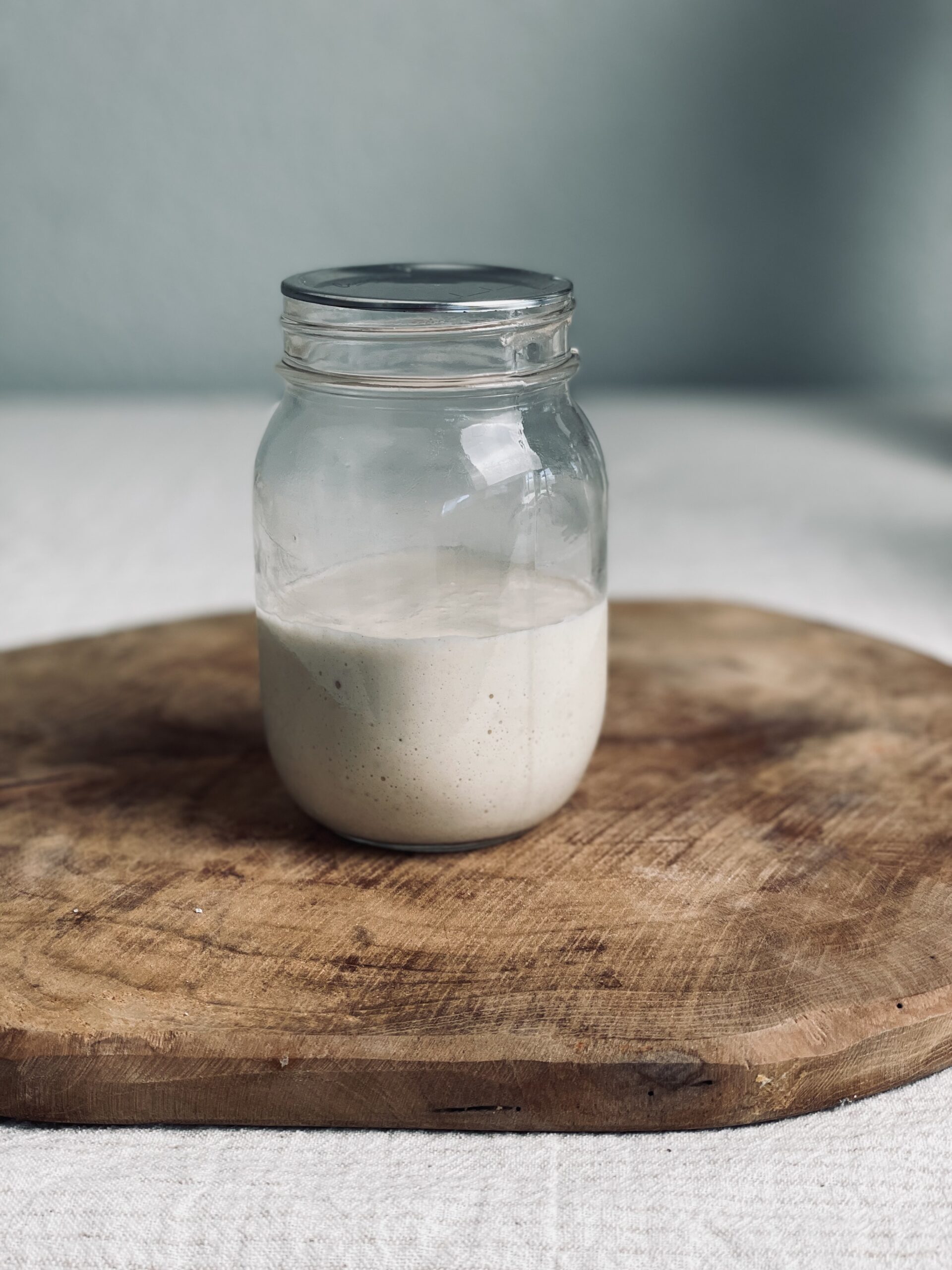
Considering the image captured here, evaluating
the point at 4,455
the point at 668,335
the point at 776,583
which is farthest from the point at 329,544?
the point at 668,335

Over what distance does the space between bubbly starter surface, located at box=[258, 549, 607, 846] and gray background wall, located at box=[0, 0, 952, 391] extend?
1.91m

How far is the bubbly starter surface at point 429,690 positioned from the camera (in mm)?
724

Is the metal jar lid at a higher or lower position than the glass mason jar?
higher

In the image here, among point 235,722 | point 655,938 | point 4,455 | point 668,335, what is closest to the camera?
point 655,938

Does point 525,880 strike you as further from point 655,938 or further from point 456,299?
point 456,299

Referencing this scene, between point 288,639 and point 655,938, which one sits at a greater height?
point 288,639

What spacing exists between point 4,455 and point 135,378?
62 cm

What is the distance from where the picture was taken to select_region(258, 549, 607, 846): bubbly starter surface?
2.38ft

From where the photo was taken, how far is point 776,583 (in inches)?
60.1

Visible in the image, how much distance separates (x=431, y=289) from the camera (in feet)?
2.38

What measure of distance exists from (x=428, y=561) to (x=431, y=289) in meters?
0.15

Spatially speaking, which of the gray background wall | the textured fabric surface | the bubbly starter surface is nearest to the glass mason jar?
the bubbly starter surface

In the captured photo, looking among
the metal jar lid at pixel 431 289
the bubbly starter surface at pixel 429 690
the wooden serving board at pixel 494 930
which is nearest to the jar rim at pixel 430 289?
the metal jar lid at pixel 431 289

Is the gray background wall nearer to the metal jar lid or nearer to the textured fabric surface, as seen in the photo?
the metal jar lid
